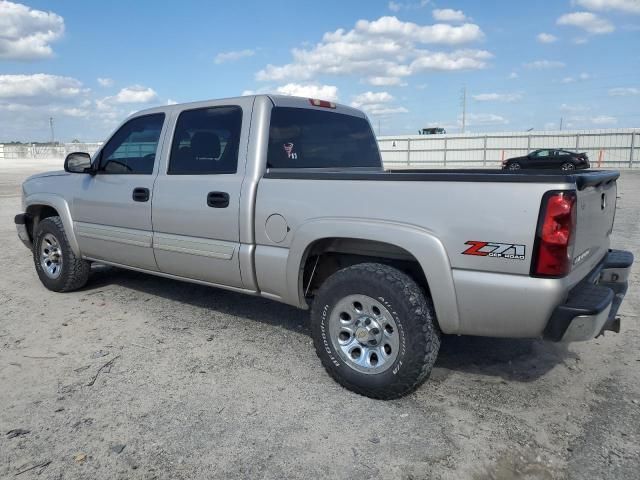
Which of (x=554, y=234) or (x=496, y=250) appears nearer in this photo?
(x=554, y=234)

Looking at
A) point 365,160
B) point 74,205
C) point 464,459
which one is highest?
point 365,160

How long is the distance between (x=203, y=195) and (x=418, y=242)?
5.95 ft

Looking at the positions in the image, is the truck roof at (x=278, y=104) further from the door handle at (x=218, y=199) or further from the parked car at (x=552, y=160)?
the parked car at (x=552, y=160)

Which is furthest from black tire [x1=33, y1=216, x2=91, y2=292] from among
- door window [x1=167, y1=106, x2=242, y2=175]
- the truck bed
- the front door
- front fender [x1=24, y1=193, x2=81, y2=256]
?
the truck bed

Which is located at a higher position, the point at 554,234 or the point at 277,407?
the point at 554,234

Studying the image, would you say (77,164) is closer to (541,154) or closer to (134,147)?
(134,147)

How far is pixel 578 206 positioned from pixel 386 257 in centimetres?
114

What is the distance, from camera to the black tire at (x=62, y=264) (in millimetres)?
5316

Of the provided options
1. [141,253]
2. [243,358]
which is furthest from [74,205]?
[243,358]

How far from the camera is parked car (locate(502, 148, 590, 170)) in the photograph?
74.4 feet

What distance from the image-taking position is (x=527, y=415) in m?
3.02

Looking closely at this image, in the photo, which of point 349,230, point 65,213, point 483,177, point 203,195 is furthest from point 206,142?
point 483,177

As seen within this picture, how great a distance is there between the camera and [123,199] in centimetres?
460

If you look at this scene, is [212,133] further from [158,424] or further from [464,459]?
[464,459]
